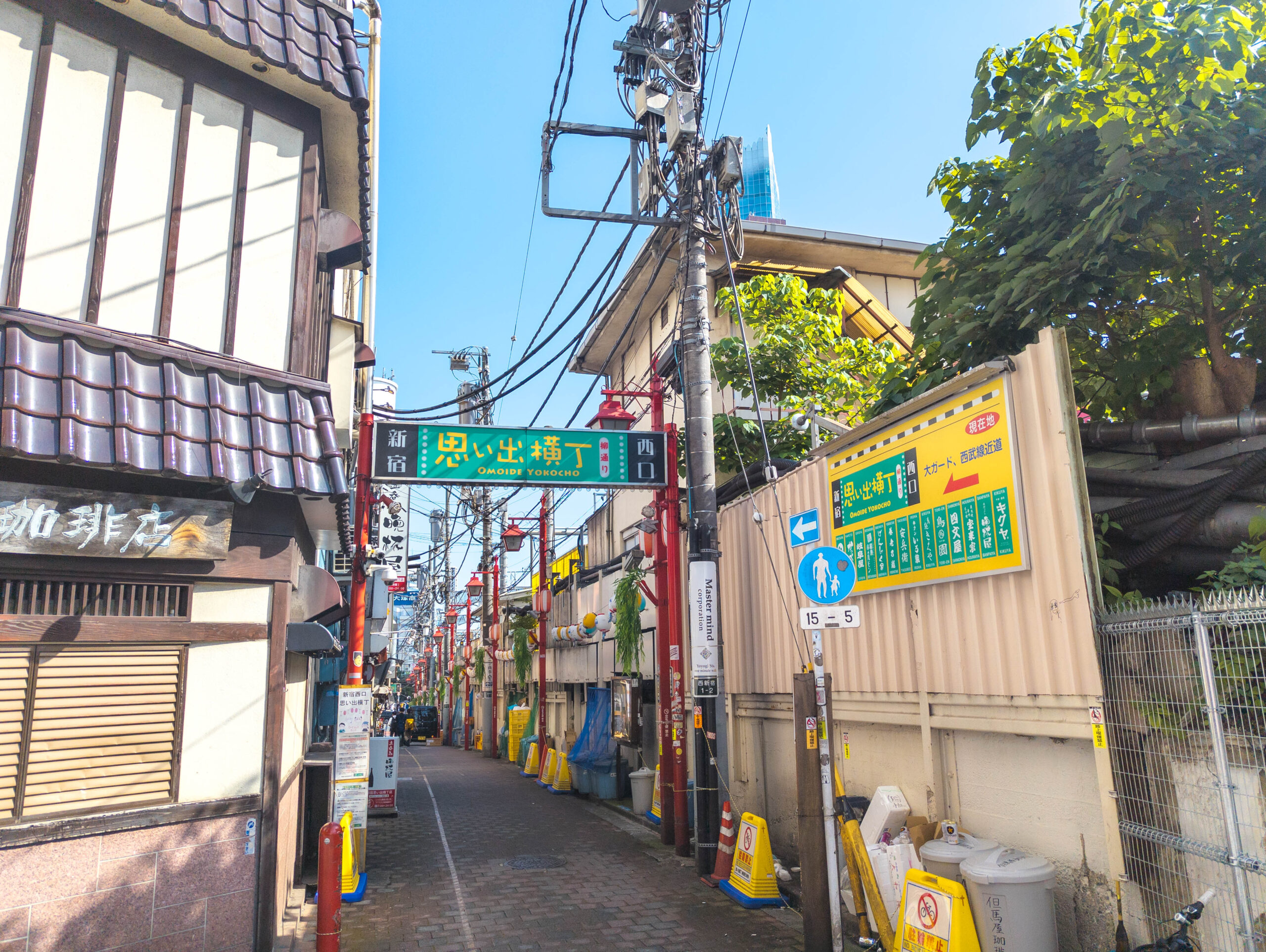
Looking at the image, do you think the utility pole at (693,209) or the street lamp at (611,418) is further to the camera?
the street lamp at (611,418)

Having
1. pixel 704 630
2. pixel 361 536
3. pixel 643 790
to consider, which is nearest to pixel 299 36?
pixel 361 536

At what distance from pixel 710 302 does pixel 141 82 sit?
11907 mm

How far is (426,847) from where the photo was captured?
1345 cm

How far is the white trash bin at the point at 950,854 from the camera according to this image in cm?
691

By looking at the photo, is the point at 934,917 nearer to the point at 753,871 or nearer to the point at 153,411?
the point at 753,871

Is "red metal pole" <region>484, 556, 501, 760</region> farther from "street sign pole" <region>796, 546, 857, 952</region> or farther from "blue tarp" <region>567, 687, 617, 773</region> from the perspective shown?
"street sign pole" <region>796, 546, 857, 952</region>

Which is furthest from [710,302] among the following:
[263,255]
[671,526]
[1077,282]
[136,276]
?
[136,276]

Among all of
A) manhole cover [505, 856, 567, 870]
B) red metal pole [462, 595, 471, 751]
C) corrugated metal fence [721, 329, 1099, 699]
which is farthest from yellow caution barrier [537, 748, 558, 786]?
red metal pole [462, 595, 471, 751]

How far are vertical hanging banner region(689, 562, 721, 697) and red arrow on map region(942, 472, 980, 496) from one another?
4.13 meters

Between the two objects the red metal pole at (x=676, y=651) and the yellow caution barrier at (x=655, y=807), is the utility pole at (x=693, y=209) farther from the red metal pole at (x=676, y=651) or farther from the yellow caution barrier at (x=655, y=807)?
the yellow caution barrier at (x=655, y=807)

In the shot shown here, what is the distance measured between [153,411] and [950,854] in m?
7.21

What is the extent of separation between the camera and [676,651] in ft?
41.9

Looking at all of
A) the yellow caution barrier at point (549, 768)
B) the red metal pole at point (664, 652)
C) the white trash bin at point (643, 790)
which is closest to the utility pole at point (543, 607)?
the yellow caution barrier at point (549, 768)

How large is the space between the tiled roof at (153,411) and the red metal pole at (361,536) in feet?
16.8
